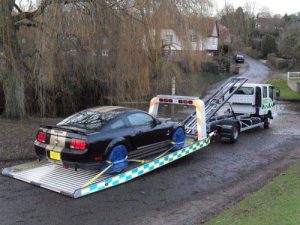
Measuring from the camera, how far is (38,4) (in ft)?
40.0

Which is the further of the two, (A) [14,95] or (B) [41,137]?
(A) [14,95]

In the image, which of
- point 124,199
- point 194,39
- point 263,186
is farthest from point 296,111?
point 124,199

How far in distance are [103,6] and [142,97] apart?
4522 millimetres

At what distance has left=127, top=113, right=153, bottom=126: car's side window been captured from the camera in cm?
977

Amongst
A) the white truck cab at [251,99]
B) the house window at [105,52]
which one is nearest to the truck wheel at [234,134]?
the white truck cab at [251,99]

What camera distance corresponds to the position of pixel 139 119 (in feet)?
33.0

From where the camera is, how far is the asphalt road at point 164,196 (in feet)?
23.5

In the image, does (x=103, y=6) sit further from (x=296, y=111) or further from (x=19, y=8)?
(x=296, y=111)

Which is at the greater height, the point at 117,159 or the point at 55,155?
the point at 55,155

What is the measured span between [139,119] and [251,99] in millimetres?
8605

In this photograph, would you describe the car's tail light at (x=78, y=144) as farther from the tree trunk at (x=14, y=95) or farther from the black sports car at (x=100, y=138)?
the tree trunk at (x=14, y=95)

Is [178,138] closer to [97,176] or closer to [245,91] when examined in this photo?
[97,176]

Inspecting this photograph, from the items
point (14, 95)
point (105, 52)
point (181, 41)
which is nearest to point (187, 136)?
point (105, 52)

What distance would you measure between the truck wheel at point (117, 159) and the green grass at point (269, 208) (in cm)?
285
